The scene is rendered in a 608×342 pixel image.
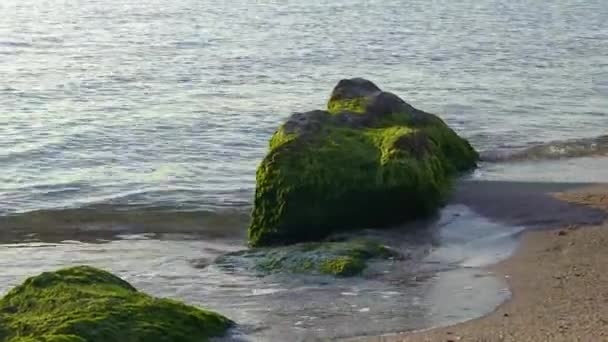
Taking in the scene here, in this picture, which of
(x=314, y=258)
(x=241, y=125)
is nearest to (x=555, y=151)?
(x=241, y=125)

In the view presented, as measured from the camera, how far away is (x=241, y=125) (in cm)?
Answer: 1838

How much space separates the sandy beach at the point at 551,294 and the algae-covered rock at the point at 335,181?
55.6 inches

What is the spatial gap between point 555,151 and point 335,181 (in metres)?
6.30

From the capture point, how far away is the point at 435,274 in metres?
9.54

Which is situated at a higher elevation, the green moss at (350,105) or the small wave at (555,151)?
the green moss at (350,105)

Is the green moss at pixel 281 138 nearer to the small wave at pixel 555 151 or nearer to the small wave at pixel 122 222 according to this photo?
the small wave at pixel 122 222

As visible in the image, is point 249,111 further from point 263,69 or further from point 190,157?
point 263,69

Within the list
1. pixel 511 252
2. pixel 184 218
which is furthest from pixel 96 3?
pixel 511 252

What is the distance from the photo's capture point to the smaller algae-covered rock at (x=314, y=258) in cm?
958

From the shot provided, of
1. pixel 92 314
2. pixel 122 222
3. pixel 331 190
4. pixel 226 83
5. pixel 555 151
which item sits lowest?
pixel 555 151

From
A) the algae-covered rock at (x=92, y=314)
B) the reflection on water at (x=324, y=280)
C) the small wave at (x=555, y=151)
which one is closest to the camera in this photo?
the algae-covered rock at (x=92, y=314)

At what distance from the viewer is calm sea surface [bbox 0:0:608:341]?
30.2ft

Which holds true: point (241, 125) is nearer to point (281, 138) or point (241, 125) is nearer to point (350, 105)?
point (350, 105)

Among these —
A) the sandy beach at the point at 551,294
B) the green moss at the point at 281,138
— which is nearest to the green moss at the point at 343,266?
the sandy beach at the point at 551,294
